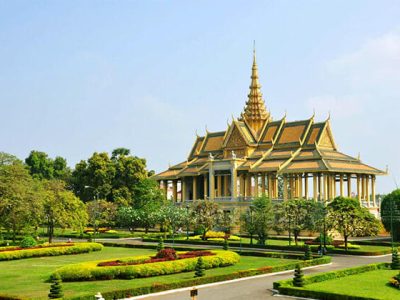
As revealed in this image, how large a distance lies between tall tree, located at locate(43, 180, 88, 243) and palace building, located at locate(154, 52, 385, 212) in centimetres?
2412

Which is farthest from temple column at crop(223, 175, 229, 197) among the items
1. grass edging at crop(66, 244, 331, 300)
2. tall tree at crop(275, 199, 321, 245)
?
grass edging at crop(66, 244, 331, 300)

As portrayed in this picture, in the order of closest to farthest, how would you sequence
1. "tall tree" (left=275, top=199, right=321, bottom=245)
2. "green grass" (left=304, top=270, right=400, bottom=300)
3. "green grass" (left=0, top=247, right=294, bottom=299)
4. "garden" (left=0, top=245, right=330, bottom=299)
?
"green grass" (left=304, top=270, right=400, bottom=300) < "garden" (left=0, top=245, right=330, bottom=299) < "green grass" (left=0, top=247, right=294, bottom=299) < "tall tree" (left=275, top=199, right=321, bottom=245)

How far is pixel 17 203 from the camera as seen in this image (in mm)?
45969

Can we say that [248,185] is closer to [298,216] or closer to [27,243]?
[298,216]

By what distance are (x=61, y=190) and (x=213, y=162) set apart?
88.4 ft

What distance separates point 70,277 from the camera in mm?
27656

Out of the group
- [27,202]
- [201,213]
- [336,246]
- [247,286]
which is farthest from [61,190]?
[247,286]

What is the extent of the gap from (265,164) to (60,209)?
93.8ft

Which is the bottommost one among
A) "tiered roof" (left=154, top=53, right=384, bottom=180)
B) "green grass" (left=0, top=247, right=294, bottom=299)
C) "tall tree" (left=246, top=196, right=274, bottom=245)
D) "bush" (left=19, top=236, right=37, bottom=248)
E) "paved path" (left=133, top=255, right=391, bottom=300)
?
"paved path" (left=133, top=255, right=391, bottom=300)

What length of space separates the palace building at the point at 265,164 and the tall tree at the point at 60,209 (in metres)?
24.1

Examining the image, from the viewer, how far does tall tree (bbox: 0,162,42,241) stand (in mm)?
45938

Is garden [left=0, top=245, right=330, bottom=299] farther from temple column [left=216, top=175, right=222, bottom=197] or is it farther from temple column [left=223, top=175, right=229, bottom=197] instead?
temple column [left=223, top=175, right=229, bottom=197]

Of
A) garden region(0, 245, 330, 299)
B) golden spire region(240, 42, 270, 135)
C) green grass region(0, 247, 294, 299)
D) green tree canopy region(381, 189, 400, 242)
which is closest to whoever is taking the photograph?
garden region(0, 245, 330, 299)

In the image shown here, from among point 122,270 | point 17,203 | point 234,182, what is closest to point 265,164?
point 234,182
